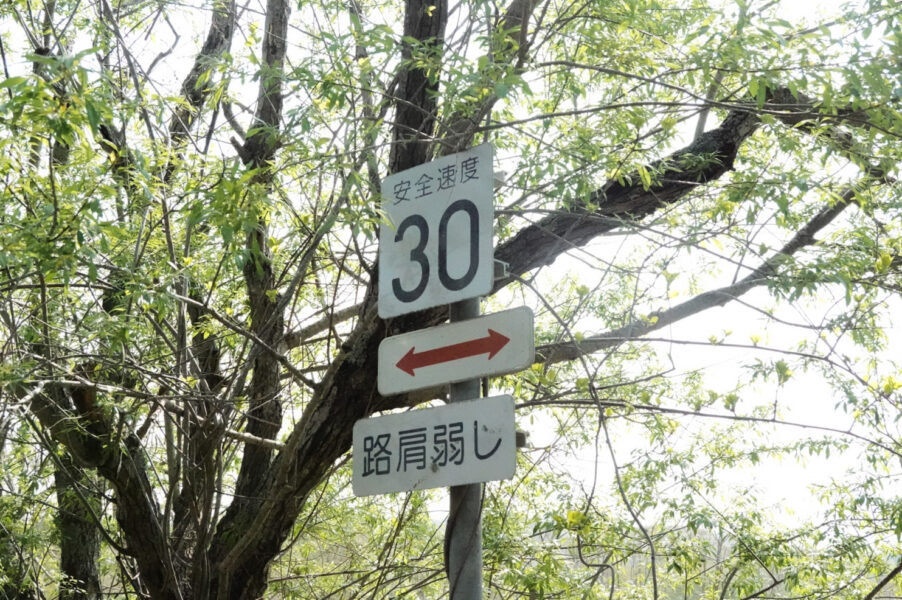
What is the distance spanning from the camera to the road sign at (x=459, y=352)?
8.18 ft

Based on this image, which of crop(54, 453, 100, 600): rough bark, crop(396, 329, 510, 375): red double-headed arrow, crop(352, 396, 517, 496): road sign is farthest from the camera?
crop(54, 453, 100, 600): rough bark

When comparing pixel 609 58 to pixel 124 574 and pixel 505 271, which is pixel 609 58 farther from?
pixel 124 574

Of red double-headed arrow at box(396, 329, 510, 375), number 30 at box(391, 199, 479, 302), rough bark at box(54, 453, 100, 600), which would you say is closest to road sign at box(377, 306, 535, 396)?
red double-headed arrow at box(396, 329, 510, 375)

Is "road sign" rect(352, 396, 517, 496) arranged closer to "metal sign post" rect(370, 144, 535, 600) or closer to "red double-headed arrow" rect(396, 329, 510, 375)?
Result: "metal sign post" rect(370, 144, 535, 600)

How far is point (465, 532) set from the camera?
2.57 meters

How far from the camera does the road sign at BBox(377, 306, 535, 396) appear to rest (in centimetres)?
249

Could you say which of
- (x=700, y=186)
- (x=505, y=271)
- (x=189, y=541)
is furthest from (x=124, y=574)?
(x=700, y=186)

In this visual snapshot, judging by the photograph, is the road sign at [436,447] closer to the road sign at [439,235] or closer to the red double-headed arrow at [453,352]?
the red double-headed arrow at [453,352]

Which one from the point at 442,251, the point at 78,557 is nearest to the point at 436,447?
the point at 442,251

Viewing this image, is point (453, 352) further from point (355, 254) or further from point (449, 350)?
point (355, 254)

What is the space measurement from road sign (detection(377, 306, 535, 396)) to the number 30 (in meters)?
0.12

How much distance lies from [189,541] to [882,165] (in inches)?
150

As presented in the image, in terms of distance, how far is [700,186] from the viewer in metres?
4.66

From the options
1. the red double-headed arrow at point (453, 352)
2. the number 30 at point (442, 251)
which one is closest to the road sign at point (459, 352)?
the red double-headed arrow at point (453, 352)
